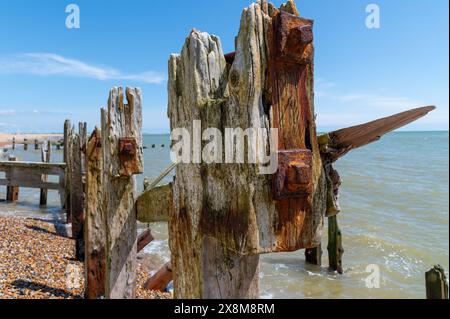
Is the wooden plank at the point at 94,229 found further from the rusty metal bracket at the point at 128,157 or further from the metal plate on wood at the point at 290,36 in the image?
the metal plate on wood at the point at 290,36

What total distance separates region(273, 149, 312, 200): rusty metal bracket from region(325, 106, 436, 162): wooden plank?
20 cm

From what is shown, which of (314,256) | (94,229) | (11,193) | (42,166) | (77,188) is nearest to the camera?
(94,229)

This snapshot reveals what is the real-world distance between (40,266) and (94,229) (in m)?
2.06

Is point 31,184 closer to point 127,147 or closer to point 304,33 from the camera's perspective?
point 127,147

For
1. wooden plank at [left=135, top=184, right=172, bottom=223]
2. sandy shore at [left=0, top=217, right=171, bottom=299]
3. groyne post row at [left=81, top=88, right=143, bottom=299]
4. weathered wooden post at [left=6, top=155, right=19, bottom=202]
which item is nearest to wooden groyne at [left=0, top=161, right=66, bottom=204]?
weathered wooden post at [left=6, top=155, right=19, bottom=202]

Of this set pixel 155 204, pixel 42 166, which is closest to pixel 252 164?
pixel 155 204

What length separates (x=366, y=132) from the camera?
1.47 m

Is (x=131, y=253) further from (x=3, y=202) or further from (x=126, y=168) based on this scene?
(x=3, y=202)

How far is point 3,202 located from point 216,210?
15388mm

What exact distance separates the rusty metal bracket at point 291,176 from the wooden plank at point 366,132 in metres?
0.20

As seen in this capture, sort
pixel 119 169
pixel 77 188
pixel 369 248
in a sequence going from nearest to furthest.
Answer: pixel 119 169, pixel 77 188, pixel 369 248

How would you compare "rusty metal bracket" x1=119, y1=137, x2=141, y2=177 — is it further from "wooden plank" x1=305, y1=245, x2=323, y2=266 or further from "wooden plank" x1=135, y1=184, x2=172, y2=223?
"wooden plank" x1=305, y1=245, x2=323, y2=266

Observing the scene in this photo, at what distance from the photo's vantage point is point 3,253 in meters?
6.30

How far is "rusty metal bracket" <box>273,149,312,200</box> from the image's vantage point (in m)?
1.37
